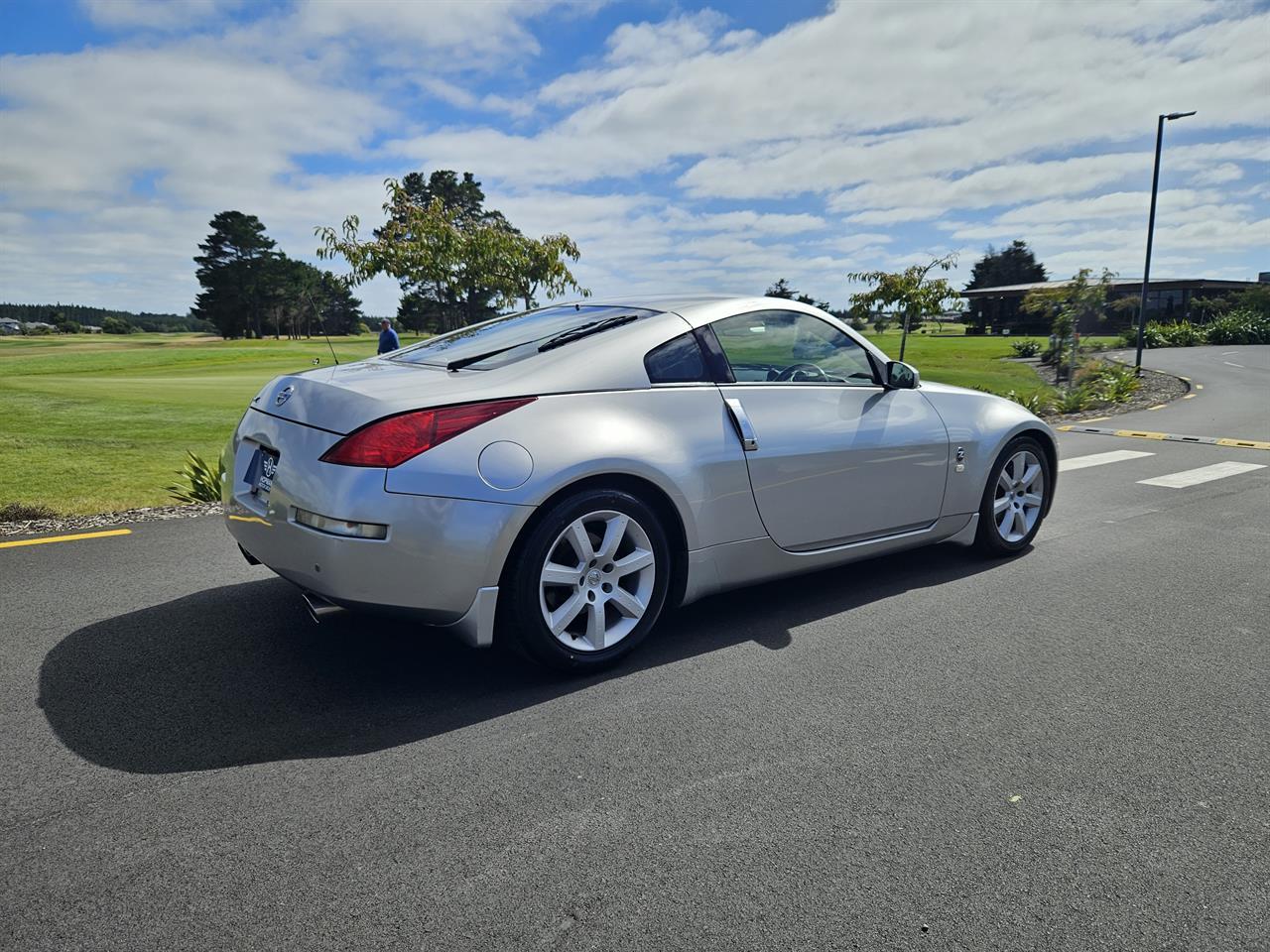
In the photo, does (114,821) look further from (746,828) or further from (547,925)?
(746,828)

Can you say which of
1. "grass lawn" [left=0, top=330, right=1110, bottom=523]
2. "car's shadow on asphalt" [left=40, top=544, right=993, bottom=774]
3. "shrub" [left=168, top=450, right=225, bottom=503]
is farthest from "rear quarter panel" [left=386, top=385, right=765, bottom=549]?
"grass lawn" [left=0, top=330, right=1110, bottom=523]

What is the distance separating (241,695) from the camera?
3311 millimetres

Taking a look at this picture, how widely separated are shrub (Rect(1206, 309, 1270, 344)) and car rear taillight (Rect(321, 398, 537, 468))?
56982mm

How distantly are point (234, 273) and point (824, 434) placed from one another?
8095 centimetres

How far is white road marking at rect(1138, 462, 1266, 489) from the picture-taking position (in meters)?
7.95

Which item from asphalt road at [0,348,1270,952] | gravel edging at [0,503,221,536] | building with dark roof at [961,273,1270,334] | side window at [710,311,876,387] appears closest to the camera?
asphalt road at [0,348,1270,952]

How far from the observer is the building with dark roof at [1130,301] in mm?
59875

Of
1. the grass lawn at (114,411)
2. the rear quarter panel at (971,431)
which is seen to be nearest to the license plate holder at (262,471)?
the rear quarter panel at (971,431)

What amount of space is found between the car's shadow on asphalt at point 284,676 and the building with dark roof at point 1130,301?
60.1 metres

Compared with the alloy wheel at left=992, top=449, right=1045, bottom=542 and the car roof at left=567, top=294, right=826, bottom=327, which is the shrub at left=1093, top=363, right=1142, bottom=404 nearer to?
the alloy wheel at left=992, top=449, right=1045, bottom=542

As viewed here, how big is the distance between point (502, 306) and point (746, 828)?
1611 centimetres

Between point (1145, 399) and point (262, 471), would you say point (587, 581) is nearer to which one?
point (262, 471)

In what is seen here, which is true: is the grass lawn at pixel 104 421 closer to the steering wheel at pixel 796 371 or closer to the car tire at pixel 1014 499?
the steering wheel at pixel 796 371

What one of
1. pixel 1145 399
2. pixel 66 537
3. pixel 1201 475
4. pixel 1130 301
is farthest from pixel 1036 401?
pixel 1130 301
